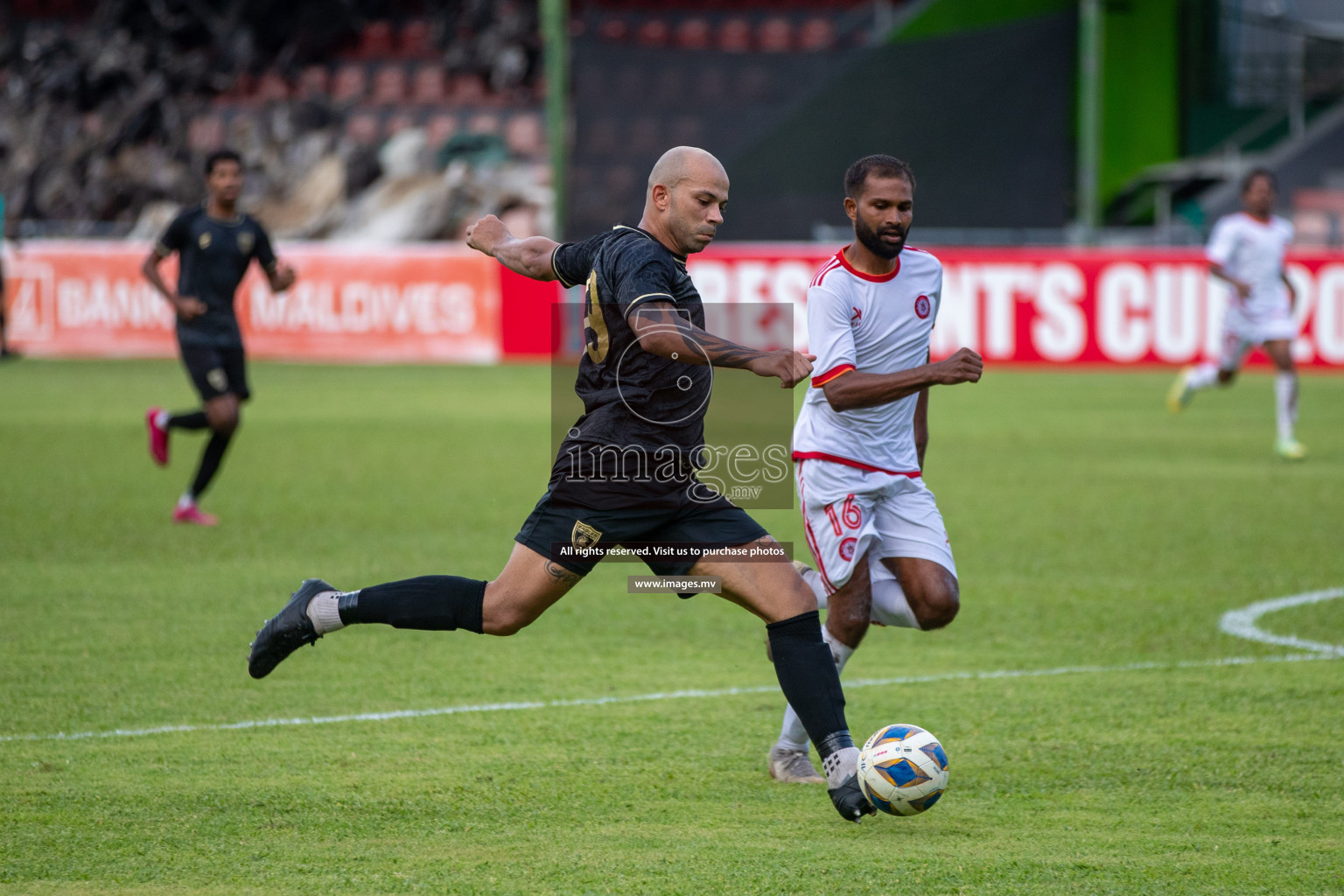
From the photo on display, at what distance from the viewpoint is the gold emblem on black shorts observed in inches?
195

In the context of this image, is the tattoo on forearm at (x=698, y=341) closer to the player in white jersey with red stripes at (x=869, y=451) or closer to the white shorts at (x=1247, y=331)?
the player in white jersey with red stripes at (x=869, y=451)

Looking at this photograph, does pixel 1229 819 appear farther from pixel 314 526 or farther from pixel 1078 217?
pixel 1078 217

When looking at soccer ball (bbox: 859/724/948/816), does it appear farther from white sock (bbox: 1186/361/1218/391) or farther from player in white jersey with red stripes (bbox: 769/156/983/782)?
white sock (bbox: 1186/361/1218/391)

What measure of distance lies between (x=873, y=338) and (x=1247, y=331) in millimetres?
10480

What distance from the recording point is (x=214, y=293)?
1134cm

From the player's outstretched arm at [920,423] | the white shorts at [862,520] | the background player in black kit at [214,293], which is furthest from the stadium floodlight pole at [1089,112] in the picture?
the white shorts at [862,520]

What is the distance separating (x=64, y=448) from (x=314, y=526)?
524 cm

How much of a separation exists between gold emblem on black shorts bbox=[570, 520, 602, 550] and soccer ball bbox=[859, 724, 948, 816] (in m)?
0.99

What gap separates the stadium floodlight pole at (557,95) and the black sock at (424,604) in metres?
21.0

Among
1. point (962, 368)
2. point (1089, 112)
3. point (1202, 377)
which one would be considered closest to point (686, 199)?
point (962, 368)

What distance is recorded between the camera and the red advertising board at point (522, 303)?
74.0 ft

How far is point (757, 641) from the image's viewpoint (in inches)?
307

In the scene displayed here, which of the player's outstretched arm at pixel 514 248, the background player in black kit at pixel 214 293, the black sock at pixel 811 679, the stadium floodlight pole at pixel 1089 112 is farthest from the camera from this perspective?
the stadium floodlight pole at pixel 1089 112

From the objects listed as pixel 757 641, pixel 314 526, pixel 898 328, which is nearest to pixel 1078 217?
pixel 314 526
